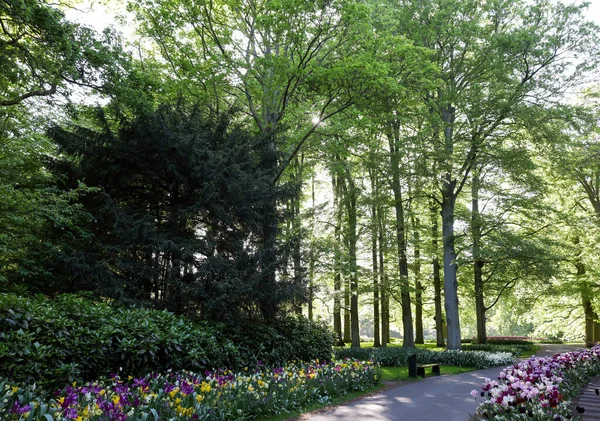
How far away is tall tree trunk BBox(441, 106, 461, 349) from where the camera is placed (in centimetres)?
1793

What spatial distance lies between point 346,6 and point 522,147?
34.4ft

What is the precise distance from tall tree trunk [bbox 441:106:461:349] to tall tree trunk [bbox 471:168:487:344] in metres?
0.97

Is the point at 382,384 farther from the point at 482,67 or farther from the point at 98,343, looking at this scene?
the point at 482,67

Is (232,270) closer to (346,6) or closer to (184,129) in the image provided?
(184,129)

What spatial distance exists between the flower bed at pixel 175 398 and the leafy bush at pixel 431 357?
20.1ft

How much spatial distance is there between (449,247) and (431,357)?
5520 mm

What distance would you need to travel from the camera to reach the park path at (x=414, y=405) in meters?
6.80

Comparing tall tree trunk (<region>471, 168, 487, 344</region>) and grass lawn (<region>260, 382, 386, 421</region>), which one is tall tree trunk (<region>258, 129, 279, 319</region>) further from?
tall tree trunk (<region>471, 168, 487, 344</region>)

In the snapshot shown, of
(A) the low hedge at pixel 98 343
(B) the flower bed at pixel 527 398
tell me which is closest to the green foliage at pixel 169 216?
(A) the low hedge at pixel 98 343


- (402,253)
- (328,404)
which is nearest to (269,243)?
(328,404)

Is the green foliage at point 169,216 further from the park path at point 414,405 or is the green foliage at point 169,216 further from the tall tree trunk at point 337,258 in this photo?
the tall tree trunk at point 337,258

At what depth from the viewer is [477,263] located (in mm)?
23812

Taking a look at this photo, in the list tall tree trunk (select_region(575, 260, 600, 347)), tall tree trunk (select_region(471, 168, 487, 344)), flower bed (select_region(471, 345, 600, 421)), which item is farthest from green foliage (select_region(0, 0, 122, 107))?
tall tree trunk (select_region(575, 260, 600, 347))

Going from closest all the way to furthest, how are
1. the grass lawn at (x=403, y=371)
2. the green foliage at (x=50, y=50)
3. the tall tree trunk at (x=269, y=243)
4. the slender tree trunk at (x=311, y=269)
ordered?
1. the green foliage at (x=50, y=50)
2. the tall tree trunk at (x=269, y=243)
3. the grass lawn at (x=403, y=371)
4. the slender tree trunk at (x=311, y=269)
